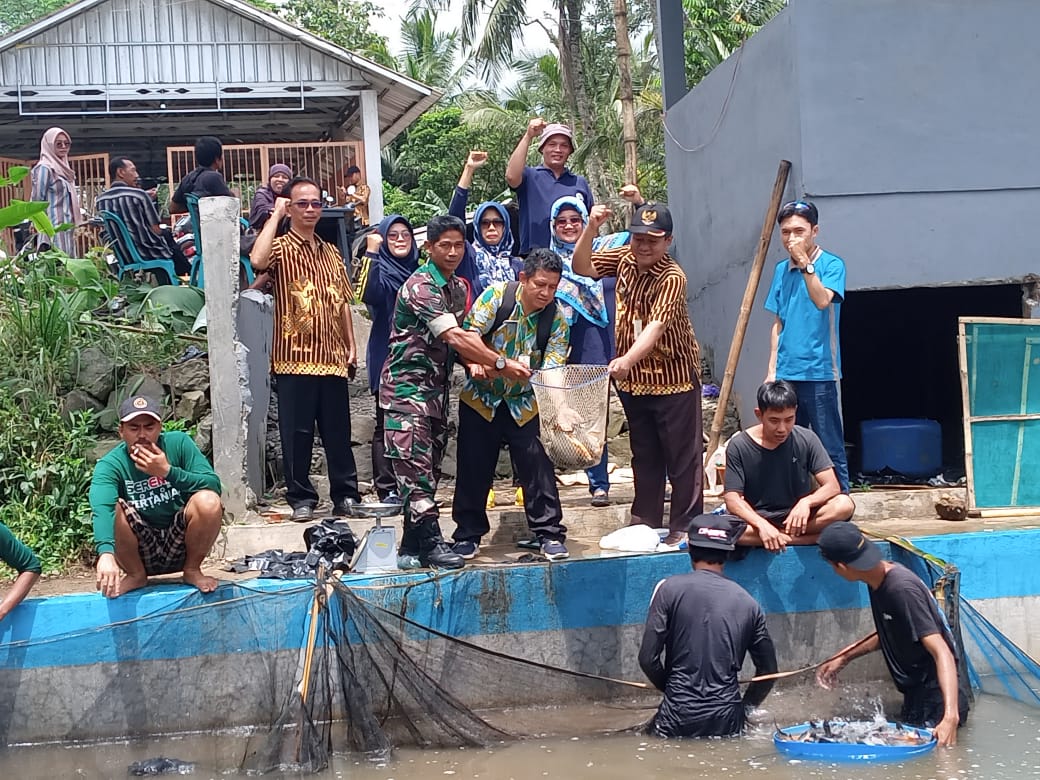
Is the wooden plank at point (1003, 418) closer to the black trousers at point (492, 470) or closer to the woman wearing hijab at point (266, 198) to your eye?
the black trousers at point (492, 470)

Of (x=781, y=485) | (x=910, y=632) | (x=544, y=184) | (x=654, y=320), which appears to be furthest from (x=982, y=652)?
(x=544, y=184)

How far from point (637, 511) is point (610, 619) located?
2.94ft

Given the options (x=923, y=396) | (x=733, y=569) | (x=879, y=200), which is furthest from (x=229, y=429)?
(x=923, y=396)

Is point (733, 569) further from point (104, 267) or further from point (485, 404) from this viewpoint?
point (104, 267)

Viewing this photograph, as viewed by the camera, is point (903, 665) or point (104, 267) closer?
point (903, 665)

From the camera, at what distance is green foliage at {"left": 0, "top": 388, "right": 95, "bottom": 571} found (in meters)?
7.25

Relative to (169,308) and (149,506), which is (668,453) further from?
(169,308)

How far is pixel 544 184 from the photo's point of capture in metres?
7.59

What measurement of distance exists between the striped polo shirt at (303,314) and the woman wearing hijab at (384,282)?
34cm

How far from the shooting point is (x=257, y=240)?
7016 millimetres

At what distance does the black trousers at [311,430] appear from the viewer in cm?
698

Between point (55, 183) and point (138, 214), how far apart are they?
3.73 ft

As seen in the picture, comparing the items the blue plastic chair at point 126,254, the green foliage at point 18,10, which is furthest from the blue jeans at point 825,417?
the green foliage at point 18,10

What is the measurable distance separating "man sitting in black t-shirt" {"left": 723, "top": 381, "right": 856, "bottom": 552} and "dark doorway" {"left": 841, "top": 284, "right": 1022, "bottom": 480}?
14.0 feet
